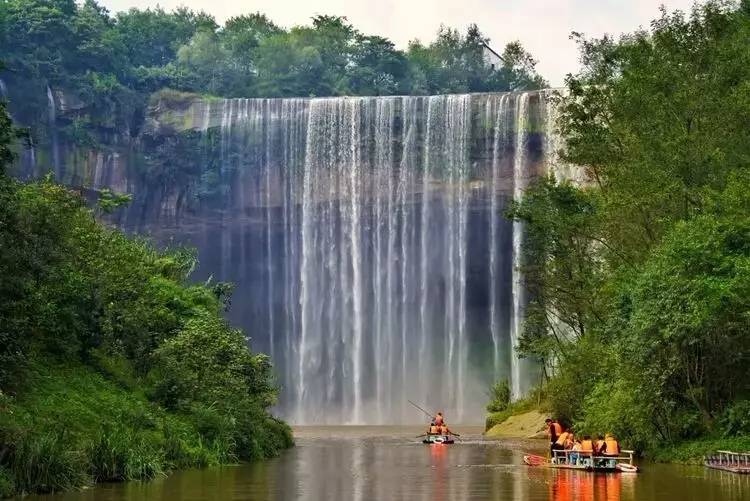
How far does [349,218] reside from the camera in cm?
8175

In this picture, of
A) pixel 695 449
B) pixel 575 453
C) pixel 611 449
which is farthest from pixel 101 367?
pixel 695 449

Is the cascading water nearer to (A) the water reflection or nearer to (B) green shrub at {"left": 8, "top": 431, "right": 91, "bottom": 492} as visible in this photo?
(A) the water reflection

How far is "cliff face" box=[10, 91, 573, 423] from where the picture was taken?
260ft

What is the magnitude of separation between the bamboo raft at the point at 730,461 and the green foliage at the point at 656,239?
41.5 inches

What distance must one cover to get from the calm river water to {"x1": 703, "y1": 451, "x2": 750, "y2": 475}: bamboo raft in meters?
0.45

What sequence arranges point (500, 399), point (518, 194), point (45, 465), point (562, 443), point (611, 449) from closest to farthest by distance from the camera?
1. point (45, 465)
2. point (611, 449)
3. point (562, 443)
4. point (500, 399)
5. point (518, 194)

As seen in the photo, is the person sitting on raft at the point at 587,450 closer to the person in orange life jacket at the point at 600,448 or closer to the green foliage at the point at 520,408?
the person in orange life jacket at the point at 600,448

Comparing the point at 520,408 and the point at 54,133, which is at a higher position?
the point at 54,133

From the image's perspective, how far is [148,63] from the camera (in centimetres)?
10631

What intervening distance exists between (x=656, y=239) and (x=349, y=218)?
1625 inches

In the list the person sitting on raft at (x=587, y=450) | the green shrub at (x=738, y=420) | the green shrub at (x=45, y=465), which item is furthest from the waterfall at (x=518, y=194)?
the green shrub at (x=45, y=465)

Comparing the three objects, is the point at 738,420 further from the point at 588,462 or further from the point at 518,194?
the point at 518,194

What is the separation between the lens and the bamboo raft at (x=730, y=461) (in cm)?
2988

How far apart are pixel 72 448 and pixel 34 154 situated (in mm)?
56339
